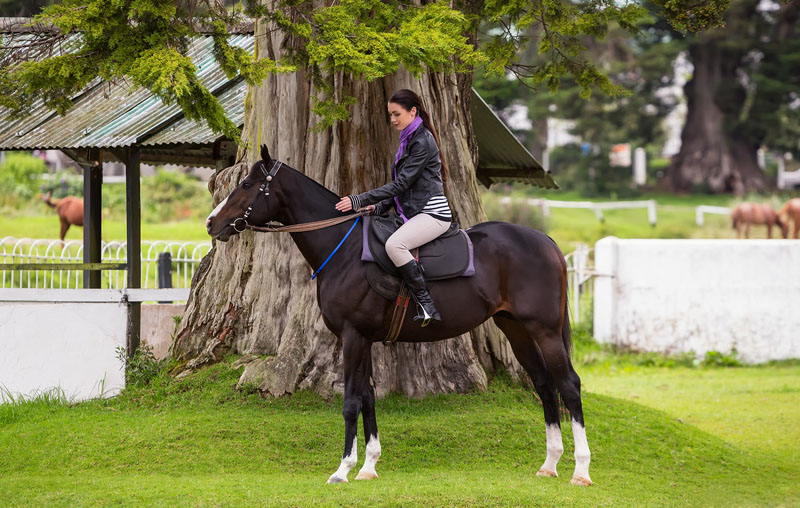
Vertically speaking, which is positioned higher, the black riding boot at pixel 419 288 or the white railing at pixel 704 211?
the white railing at pixel 704 211

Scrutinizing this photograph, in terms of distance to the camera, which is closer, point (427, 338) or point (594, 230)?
point (427, 338)

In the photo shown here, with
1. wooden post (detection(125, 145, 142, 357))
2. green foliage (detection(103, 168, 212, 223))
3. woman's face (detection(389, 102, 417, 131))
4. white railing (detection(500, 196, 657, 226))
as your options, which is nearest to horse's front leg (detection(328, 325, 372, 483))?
woman's face (detection(389, 102, 417, 131))

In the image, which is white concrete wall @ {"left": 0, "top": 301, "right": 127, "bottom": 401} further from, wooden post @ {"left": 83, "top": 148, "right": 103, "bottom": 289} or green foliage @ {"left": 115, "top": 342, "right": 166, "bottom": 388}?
wooden post @ {"left": 83, "top": 148, "right": 103, "bottom": 289}

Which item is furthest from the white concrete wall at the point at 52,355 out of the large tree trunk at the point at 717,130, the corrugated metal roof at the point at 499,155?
the large tree trunk at the point at 717,130

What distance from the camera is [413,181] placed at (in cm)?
689

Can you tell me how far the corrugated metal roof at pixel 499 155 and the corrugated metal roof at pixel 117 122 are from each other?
353 centimetres

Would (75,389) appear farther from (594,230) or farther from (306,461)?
(594,230)

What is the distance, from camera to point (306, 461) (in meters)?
7.66

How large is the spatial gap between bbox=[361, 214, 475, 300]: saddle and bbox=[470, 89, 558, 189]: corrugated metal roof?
6.18m

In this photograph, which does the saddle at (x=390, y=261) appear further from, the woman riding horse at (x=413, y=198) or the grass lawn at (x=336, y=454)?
the grass lawn at (x=336, y=454)

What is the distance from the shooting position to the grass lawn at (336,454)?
6551 millimetres

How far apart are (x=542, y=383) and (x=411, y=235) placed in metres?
1.75

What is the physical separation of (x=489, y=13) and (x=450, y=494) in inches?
180

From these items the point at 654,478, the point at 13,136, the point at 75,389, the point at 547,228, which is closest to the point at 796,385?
the point at 654,478
